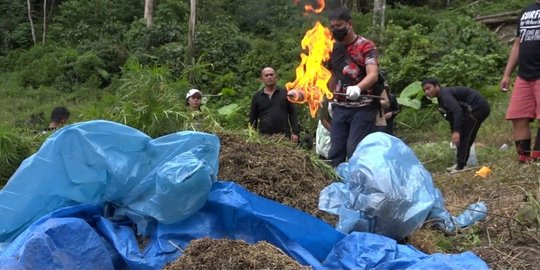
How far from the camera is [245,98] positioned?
1543 centimetres

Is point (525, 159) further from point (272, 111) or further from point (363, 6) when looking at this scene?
point (363, 6)

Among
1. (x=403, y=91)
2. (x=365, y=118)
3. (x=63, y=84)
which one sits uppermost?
(x=365, y=118)

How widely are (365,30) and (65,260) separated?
50.5ft

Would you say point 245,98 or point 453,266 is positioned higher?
point 453,266

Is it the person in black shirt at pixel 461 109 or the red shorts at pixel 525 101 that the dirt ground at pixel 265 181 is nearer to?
the red shorts at pixel 525 101

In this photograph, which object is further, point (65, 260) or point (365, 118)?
point (365, 118)

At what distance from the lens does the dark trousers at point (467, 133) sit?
7.90 m

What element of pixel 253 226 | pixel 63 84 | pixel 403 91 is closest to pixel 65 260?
pixel 253 226

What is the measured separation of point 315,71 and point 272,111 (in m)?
1.38

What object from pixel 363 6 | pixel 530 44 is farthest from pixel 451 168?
pixel 363 6

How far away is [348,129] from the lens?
5.83 metres

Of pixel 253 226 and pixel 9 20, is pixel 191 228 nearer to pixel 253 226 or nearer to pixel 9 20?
pixel 253 226

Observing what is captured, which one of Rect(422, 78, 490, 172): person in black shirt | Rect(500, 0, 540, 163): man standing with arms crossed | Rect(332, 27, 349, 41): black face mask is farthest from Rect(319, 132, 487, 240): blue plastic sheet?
Rect(422, 78, 490, 172): person in black shirt

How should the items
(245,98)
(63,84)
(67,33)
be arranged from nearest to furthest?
(245,98)
(63,84)
(67,33)
